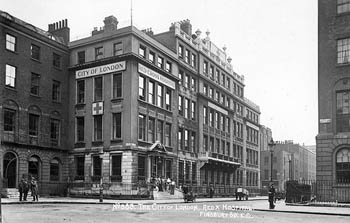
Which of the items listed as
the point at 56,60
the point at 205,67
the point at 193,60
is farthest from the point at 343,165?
the point at 205,67

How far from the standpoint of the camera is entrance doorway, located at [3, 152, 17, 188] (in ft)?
108

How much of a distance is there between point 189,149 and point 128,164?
13.4m

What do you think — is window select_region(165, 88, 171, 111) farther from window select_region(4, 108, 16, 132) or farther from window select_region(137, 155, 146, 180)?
window select_region(4, 108, 16, 132)

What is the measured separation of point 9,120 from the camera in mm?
33906

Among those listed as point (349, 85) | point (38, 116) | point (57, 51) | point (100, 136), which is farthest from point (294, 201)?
point (57, 51)

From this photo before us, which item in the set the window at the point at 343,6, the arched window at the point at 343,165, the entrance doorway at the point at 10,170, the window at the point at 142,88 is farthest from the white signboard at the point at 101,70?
the arched window at the point at 343,165

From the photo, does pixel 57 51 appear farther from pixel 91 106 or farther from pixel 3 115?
pixel 3 115

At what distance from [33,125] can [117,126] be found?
7284mm

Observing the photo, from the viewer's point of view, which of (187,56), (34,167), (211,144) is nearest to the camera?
(34,167)

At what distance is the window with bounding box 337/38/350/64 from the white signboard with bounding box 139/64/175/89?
55.4 feet

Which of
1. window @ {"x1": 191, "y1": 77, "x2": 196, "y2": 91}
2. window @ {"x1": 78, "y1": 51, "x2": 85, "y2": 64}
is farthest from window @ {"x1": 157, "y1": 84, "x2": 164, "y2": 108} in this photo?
window @ {"x1": 191, "y1": 77, "x2": 196, "y2": 91}

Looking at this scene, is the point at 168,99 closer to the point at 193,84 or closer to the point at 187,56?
the point at 193,84

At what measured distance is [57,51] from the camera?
39.9 m

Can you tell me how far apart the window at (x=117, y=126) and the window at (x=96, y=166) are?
2778mm
